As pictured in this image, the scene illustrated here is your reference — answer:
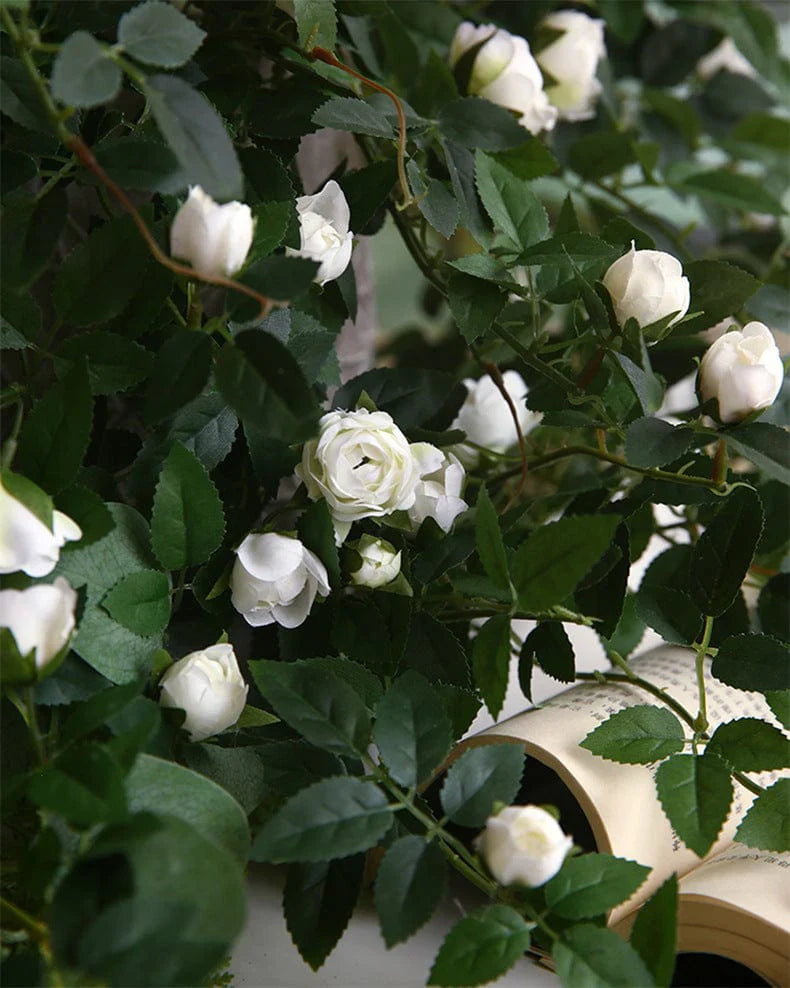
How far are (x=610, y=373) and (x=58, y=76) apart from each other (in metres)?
0.28

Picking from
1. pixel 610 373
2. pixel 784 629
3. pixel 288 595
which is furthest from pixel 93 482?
pixel 784 629

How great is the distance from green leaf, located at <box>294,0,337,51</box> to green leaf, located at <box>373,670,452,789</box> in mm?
274

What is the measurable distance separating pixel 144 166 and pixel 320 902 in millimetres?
A: 269

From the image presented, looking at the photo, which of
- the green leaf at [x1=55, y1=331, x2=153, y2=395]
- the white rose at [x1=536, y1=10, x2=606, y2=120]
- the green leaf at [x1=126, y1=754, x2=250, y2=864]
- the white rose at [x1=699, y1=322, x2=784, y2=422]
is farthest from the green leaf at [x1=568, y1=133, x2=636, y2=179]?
the green leaf at [x1=126, y1=754, x2=250, y2=864]

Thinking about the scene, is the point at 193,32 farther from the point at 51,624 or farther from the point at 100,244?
the point at 51,624

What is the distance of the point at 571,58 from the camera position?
0.63 meters

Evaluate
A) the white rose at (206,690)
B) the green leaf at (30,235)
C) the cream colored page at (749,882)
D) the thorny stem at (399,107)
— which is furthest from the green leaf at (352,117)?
the cream colored page at (749,882)

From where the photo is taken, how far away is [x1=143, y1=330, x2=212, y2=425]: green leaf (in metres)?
0.34

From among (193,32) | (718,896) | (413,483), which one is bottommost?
(718,896)

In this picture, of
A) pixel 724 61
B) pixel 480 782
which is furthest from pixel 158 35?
pixel 724 61

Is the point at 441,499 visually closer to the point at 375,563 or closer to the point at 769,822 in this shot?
the point at 375,563

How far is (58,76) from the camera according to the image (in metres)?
0.29

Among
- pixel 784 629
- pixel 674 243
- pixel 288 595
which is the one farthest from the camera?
pixel 674 243

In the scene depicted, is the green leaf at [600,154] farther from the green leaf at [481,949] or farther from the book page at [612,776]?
the green leaf at [481,949]
